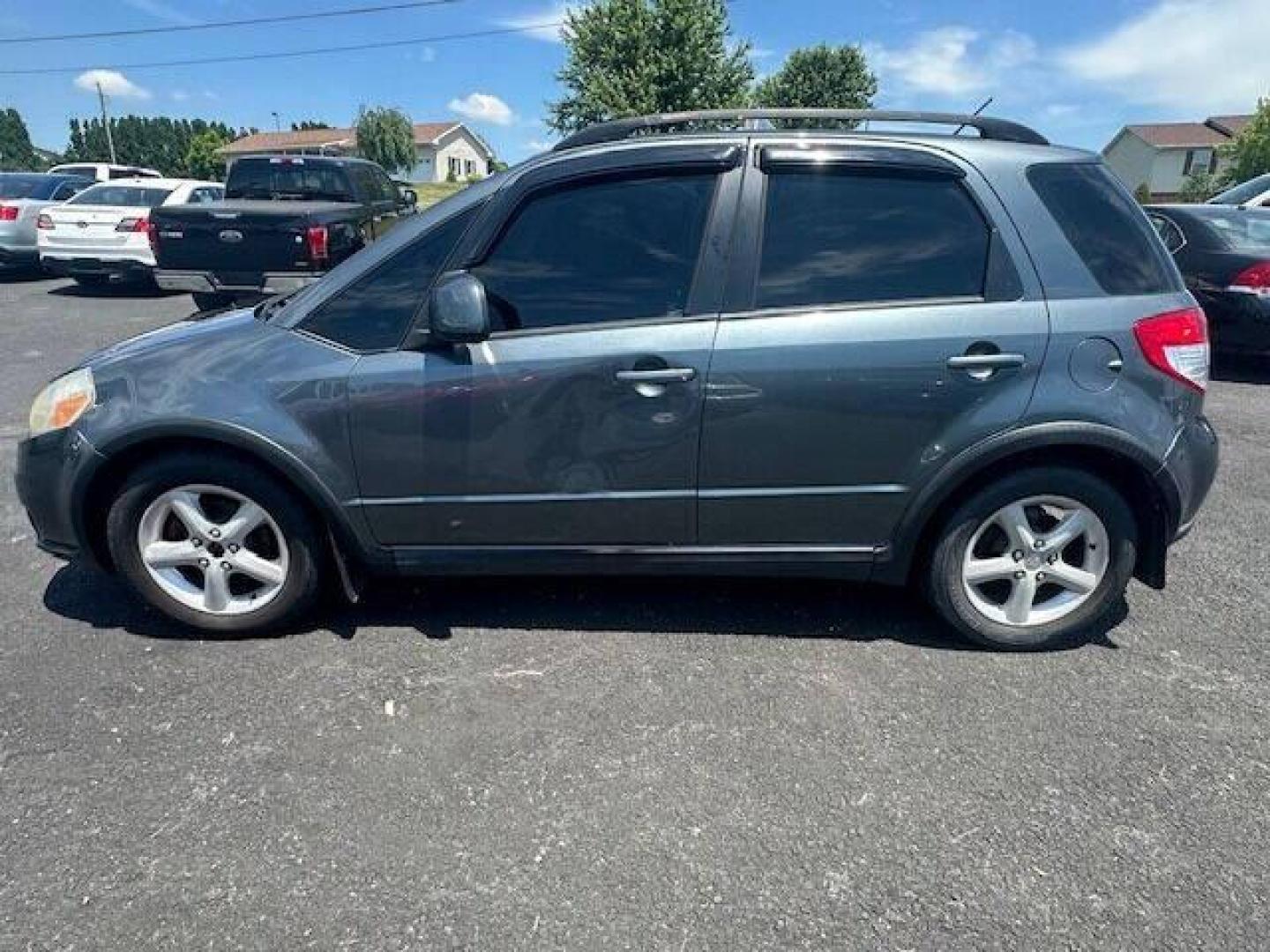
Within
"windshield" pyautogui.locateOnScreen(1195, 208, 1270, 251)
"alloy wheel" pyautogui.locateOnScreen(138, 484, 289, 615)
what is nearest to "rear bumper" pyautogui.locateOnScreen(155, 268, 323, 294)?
"alloy wheel" pyautogui.locateOnScreen(138, 484, 289, 615)

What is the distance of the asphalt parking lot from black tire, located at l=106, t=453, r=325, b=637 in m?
0.10

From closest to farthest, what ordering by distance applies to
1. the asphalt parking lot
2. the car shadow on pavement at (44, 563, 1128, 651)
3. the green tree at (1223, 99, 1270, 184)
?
1. the asphalt parking lot
2. the car shadow on pavement at (44, 563, 1128, 651)
3. the green tree at (1223, 99, 1270, 184)

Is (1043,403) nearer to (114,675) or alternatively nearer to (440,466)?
(440,466)

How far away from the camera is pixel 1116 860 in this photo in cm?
205

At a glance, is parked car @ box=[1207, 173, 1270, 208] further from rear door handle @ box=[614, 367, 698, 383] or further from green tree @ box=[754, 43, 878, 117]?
green tree @ box=[754, 43, 878, 117]

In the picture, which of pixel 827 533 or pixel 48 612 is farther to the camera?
pixel 48 612

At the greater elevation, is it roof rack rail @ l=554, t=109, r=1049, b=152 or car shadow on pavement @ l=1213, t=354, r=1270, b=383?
roof rack rail @ l=554, t=109, r=1049, b=152

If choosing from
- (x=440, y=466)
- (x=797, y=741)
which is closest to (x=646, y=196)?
(x=440, y=466)

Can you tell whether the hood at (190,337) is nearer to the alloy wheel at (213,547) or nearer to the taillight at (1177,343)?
the alloy wheel at (213,547)

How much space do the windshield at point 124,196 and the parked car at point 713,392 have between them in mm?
10943

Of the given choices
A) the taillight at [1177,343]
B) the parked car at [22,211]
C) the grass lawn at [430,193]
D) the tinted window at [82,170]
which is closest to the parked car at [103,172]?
the tinted window at [82,170]

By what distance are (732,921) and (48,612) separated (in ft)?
9.76

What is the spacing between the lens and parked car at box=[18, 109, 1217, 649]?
8.82 ft

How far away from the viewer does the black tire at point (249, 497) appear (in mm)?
2887
